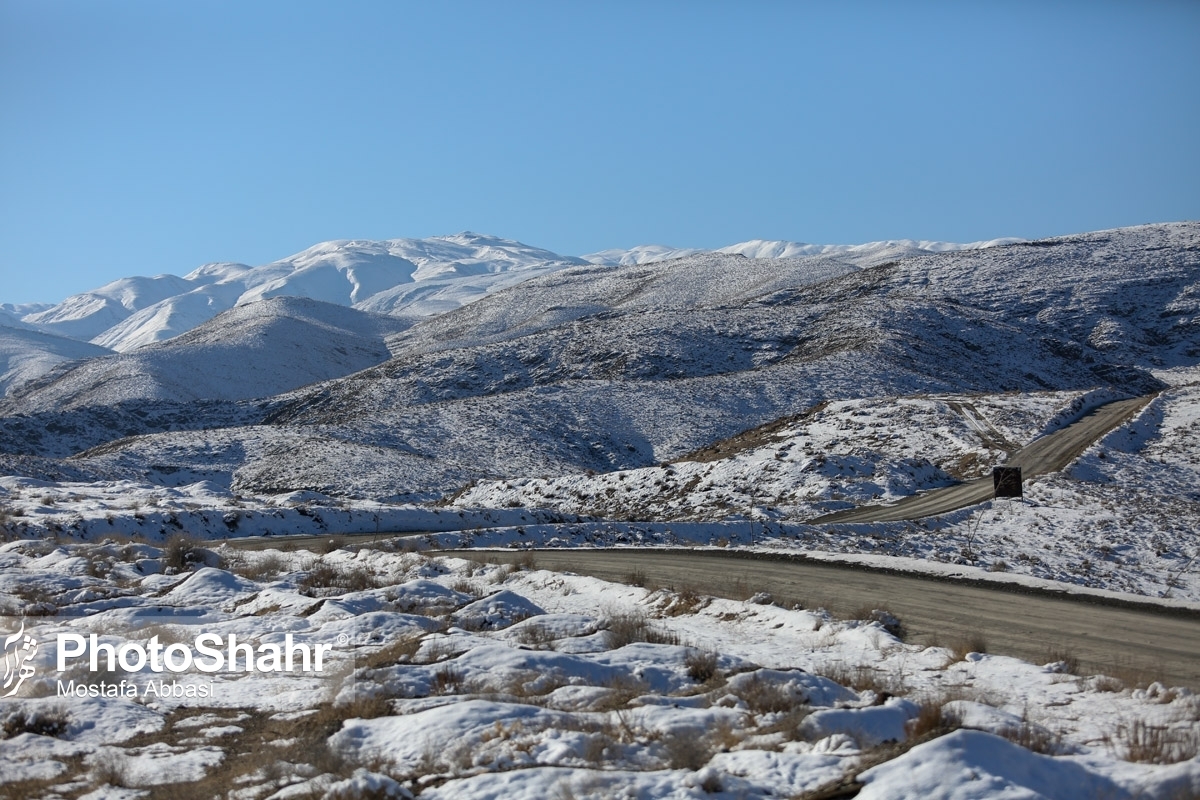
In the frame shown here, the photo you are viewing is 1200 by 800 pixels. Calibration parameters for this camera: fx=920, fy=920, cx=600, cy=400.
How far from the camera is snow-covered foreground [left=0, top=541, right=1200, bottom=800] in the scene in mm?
6699

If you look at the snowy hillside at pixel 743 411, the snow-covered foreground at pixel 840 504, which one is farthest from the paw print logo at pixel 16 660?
the snowy hillside at pixel 743 411

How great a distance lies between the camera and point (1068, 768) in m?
6.48

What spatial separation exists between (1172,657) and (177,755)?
11.3 metres

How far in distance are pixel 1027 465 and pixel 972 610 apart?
24.5m

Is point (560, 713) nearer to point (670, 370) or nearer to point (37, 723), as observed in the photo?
point (37, 723)

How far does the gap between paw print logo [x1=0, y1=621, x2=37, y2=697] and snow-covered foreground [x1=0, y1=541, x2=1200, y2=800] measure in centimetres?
14

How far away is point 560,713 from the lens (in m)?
8.36

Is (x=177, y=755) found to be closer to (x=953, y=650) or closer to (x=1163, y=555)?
(x=953, y=650)

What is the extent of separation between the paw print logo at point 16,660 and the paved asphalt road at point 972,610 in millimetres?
10194

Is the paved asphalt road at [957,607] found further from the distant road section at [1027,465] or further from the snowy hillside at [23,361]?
the snowy hillside at [23,361]

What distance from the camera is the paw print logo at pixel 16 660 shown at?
9945 mm

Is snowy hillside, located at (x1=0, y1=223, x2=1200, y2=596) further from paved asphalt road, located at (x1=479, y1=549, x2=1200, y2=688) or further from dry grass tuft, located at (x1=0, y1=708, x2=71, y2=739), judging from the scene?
dry grass tuft, located at (x1=0, y1=708, x2=71, y2=739)

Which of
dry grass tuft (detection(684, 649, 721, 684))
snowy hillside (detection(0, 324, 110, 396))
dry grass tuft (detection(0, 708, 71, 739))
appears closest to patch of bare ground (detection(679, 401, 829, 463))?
dry grass tuft (detection(684, 649, 721, 684))

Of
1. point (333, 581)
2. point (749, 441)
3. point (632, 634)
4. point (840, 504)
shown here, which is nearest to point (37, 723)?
point (632, 634)
